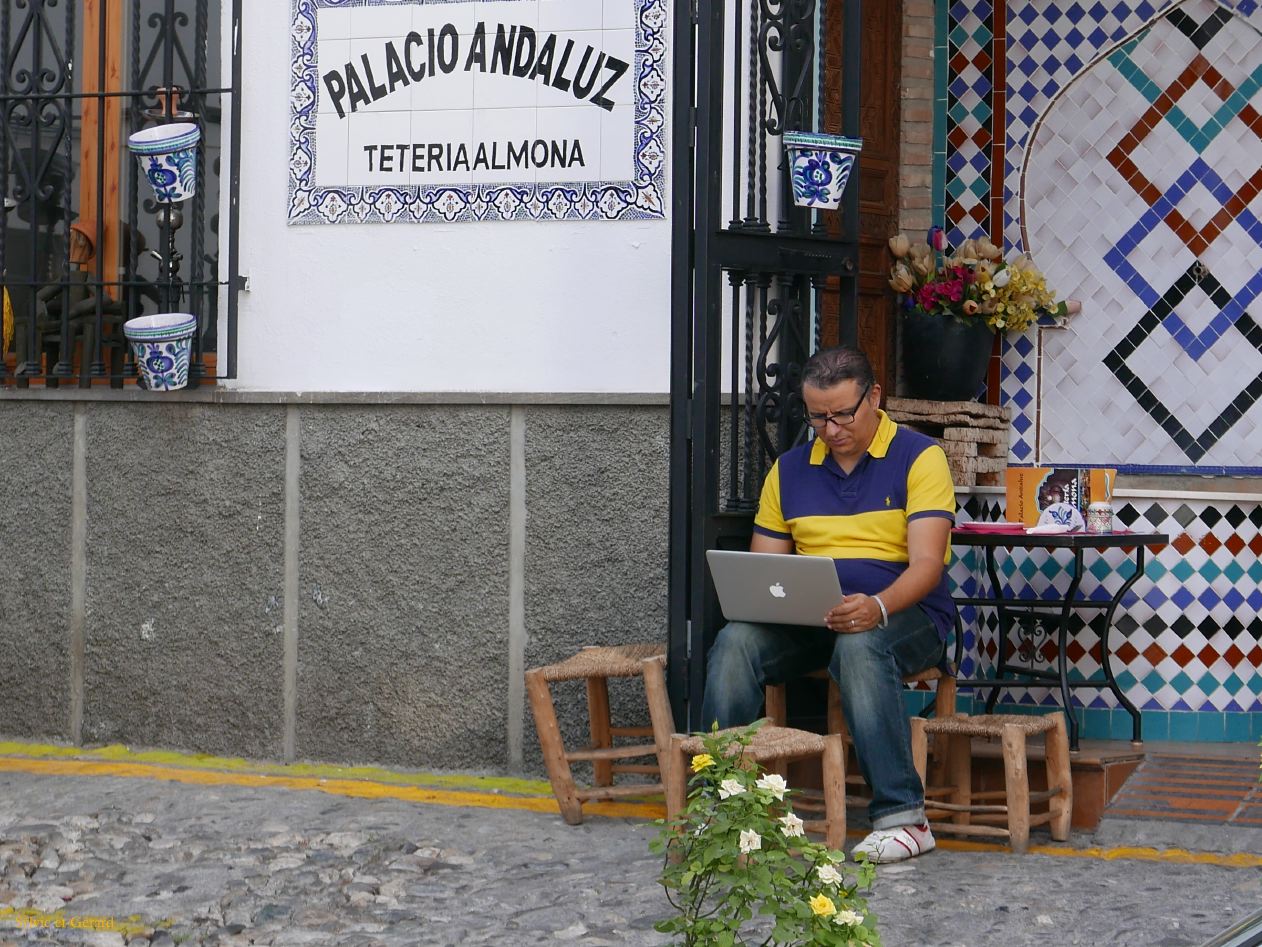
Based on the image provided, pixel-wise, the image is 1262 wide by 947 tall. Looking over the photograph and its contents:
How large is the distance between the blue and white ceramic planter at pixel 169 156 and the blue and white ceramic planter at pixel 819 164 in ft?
7.74

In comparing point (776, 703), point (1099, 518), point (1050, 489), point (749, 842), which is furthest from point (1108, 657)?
point (749, 842)

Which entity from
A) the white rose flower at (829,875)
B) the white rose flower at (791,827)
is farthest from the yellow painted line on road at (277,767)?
the white rose flower at (829,875)

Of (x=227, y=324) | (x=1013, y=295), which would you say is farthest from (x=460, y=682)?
(x=1013, y=295)

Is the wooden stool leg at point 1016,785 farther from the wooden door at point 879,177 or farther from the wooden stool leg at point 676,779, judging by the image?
the wooden door at point 879,177

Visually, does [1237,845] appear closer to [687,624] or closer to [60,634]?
[687,624]

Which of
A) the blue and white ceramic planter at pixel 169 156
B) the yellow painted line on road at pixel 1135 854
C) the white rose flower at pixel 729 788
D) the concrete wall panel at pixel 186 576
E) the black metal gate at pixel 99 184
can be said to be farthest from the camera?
the black metal gate at pixel 99 184

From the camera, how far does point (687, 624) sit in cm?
595

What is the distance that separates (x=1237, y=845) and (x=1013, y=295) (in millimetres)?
2532

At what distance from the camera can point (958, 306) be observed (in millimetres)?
7133

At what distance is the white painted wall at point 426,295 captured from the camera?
6555mm

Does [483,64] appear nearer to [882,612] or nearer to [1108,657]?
[882,612]

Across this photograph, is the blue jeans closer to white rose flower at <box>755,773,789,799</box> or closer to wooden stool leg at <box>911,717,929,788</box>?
wooden stool leg at <box>911,717,929,788</box>

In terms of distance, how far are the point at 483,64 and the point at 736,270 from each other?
1424 millimetres

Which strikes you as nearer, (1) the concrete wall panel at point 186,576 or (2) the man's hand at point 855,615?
(2) the man's hand at point 855,615
